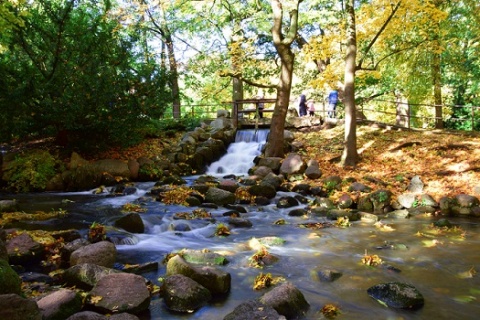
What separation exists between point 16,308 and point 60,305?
0.77 meters

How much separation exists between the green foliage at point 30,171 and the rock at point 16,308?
8.91 metres

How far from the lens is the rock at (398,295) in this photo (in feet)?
15.5

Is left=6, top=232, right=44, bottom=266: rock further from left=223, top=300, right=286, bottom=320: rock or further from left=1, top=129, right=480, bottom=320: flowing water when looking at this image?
left=223, top=300, right=286, bottom=320: rock

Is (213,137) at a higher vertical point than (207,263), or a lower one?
higher

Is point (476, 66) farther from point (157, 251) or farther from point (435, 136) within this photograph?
point (157, 251)

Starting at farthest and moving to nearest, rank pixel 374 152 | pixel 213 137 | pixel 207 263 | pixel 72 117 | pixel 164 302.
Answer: pixel 213 137
pixel 374 152
pixel 72 117
pixel 207 263
pixel 164 302

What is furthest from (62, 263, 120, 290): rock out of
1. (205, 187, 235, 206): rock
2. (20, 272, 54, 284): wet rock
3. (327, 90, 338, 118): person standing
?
(327, 90, 338, 118): person standing

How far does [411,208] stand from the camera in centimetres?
966

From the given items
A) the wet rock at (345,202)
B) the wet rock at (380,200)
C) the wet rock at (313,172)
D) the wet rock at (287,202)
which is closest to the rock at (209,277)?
the wet rock at (287,202)

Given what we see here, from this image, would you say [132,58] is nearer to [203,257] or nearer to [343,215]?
[343,215]

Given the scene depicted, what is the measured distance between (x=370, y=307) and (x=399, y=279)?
1.15 m

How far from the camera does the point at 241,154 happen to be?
15.8m

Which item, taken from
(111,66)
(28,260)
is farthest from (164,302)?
(111,66)

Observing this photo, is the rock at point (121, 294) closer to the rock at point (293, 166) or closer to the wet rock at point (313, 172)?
the wet rock at point (313, 172)
